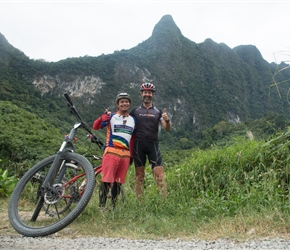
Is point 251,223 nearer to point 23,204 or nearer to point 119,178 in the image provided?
point 119,178

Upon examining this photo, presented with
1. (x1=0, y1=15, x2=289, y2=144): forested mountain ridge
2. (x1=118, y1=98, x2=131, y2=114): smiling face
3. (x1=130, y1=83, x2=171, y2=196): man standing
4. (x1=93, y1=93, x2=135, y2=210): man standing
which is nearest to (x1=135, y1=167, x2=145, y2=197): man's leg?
(x1=130, y1=83, x2=171, y2=196): man standing

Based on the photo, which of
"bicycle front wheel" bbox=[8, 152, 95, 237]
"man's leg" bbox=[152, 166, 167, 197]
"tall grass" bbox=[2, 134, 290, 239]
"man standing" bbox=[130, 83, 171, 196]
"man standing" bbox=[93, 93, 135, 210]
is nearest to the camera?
"tall grass" bbox=[2, 134, 290, 239]

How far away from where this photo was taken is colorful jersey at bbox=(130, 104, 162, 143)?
12.0ft

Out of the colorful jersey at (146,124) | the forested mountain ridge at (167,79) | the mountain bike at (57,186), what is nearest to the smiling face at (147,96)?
the colorful jersey at (146,124)

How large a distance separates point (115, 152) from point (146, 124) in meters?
0.54

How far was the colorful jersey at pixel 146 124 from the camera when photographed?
143 inches

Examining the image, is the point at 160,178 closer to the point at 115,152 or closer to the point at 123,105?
the point at 115,152

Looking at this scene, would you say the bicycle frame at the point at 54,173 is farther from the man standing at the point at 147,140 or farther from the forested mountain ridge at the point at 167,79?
the forested mountain ridge at the point at 167,79

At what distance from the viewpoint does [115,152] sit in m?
3.33

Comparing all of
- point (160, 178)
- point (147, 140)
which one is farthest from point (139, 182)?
point (147, 140)

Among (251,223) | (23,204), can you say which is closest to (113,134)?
(23,204)

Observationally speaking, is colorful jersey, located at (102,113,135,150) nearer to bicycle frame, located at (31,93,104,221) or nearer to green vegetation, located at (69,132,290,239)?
bicycle frame, located at (31,93,104,221)

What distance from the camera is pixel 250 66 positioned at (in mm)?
92938

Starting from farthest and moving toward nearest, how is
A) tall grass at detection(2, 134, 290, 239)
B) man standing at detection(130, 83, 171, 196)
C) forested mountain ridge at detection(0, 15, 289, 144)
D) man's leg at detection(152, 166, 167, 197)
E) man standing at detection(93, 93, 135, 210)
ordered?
1. forested mountain ridge at detection(0, 15, 289, 144)
2. man standing at detection(130, 83, 171, 196)
3. man's leg at detection(152, 166, 167, 197)
4. man standing at detection(93, 93, 135, 210)
5. tall grass at detection(2, 134, 290, 239)
